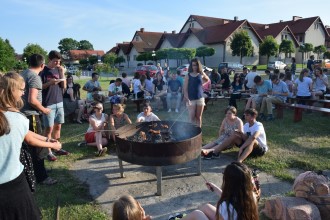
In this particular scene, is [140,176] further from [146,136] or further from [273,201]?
[273,201]

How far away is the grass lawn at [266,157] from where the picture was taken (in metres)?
3.95

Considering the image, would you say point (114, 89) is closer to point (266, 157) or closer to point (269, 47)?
point (266, 157)

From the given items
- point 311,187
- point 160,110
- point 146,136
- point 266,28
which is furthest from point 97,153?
point 266,28

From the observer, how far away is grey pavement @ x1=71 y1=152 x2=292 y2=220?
4.00 meters

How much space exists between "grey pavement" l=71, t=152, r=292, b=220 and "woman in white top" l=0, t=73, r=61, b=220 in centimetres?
169

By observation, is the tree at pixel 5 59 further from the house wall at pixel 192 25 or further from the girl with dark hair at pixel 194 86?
the girl with dark hair at pixel 194 86

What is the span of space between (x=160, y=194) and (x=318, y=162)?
3.03m

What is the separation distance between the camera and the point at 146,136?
5.14m

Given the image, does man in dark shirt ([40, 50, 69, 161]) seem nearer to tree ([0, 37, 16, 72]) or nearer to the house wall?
tree ([0, 37, 16, 72])

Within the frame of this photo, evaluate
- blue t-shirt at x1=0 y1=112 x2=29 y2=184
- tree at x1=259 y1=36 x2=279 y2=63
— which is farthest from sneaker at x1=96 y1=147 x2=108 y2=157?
tree at x1=259 y1=36 x2=279 y2=63

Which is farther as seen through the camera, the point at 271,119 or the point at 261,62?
the point at 261,62

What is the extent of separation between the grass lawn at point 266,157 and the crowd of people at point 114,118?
268 mm

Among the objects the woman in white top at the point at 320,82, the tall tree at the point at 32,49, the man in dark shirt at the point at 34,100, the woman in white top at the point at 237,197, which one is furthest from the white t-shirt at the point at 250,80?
the tall tree at the point at 32,49

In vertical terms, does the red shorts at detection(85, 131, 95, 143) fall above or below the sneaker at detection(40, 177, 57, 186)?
above
